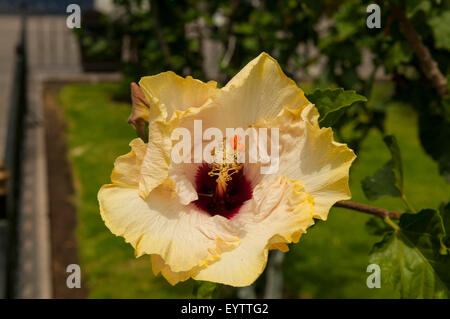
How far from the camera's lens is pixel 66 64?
10492mm

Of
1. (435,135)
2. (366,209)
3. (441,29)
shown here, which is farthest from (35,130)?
(366,209)

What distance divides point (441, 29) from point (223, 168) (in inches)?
45.9

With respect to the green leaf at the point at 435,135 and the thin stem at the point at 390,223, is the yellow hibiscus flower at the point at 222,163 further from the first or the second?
the green leaf at the point at 435,135

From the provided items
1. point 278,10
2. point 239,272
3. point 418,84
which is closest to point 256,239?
point 239,272

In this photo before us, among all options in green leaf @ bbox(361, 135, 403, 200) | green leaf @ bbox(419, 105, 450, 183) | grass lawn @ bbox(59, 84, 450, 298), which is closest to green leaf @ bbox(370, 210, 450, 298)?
green leaf @ bbox(361, 135, 403, 200)

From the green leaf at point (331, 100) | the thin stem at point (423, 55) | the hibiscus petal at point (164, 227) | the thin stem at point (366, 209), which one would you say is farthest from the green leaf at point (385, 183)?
the hibiscus petal at point (164, 227)

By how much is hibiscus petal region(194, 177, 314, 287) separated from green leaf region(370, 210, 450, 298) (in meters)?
0.42

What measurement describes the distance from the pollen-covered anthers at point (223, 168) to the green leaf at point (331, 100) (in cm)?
21

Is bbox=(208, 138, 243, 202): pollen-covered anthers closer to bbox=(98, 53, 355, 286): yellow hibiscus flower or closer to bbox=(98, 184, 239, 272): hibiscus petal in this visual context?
bbox=(98, 53, 355, 286): yellow hibiscus flower

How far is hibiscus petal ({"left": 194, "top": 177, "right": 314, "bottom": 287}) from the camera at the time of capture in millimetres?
920

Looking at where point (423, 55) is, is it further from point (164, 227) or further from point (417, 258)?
point (164, 227)

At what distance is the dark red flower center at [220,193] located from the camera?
1.14m

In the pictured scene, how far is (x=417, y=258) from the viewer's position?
128 cm
